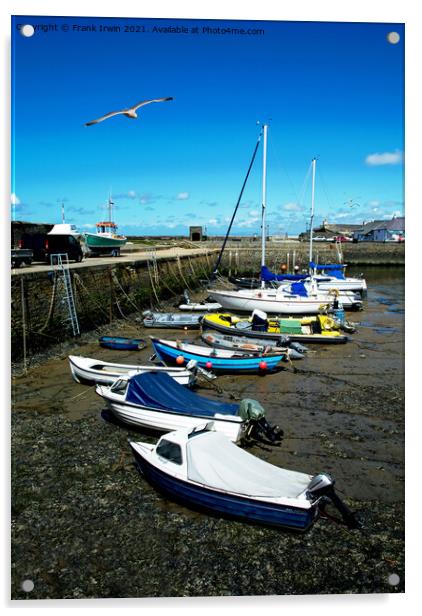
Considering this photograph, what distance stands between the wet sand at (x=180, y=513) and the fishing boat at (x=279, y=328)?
6027mm

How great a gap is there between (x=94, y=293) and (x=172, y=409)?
12.0 metres

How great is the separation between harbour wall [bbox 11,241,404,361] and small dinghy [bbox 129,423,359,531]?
609 cm

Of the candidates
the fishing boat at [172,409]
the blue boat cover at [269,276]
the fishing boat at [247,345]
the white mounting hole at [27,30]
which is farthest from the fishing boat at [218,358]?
the blue boat cover at [269,276]

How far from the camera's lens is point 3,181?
5484mm

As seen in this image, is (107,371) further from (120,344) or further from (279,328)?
(279,328)

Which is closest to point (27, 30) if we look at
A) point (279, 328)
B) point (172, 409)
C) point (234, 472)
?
point (234, 472)

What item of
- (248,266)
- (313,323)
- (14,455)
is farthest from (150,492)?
(248,266)

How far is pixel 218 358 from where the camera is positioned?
1541cm

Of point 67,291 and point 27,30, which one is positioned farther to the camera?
point 67,291

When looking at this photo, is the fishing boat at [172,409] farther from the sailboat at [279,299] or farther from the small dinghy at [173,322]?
the sailboat at [279,299]

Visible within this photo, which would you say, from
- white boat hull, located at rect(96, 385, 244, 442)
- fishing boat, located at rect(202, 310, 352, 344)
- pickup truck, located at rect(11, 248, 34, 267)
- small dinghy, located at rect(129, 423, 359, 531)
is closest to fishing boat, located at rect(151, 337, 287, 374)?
fishing boat, located at rect(202, 310, 352, 344)

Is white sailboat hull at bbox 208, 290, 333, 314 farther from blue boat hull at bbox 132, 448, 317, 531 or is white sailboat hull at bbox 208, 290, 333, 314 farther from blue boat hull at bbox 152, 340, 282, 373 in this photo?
blue boat hull at bbox 132, 448, 317, 531

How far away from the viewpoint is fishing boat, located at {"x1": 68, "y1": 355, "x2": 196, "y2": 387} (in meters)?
13.2

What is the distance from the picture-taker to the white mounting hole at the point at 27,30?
5500mm
